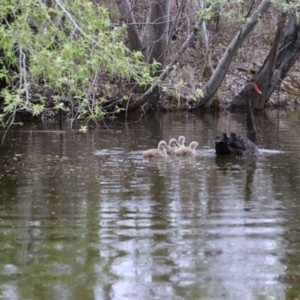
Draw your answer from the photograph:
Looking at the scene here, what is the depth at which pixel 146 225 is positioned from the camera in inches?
310

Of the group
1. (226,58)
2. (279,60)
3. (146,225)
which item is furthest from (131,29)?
(146,225)

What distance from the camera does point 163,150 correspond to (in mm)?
14625

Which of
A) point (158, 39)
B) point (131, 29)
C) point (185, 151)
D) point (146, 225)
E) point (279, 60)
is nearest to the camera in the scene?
point (146, 225)

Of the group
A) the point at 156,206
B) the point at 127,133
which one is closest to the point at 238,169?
the point at 156,206

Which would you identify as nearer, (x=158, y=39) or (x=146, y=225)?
(x=146, y=225)

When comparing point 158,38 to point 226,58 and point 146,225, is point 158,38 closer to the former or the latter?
point 226,58

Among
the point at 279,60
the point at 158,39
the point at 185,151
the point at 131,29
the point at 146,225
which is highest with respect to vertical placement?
the point at 131,29

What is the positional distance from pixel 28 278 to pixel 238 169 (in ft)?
24.7

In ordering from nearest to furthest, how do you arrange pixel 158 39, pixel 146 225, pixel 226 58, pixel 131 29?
pixel 146 225
pixel 158 39
pixel 131 29
pixel 226 58

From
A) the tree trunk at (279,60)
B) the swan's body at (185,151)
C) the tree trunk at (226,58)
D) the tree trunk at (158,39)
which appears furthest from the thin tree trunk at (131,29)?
the swan's body at (185,151)

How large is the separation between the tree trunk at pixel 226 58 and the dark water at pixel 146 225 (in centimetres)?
874

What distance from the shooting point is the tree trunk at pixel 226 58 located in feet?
74.8

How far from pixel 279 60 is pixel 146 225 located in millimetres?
22982

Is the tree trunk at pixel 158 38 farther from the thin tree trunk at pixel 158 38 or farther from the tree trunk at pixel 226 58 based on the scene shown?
the tree trunk at pixel 226 58
